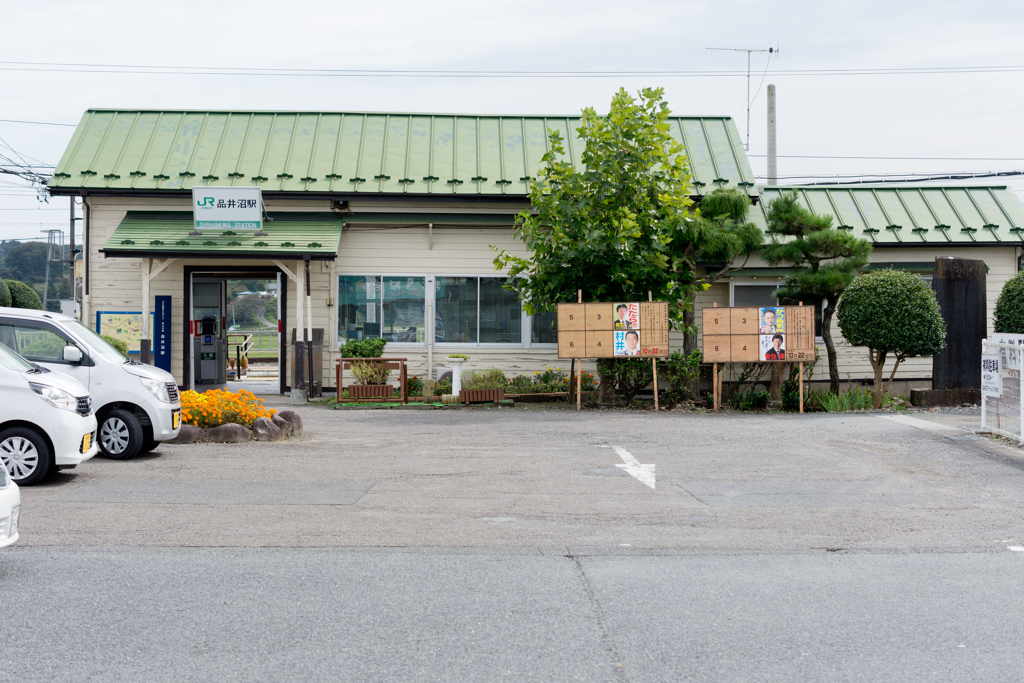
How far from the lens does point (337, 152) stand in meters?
21.1

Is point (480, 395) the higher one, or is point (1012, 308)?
point (1012, 308)

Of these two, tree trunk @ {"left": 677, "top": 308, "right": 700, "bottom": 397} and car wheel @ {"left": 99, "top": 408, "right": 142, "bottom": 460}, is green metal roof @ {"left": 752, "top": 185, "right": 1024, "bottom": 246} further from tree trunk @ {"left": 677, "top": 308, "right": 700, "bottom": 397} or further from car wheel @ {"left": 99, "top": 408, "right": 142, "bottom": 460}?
car wheel @ {"left": 99, "top": 408, "right": 142, "bottom": 460}

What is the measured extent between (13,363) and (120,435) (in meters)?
2.11

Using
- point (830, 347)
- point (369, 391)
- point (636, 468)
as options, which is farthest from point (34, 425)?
point (830, 347)

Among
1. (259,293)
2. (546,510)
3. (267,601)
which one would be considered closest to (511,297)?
(546,510)

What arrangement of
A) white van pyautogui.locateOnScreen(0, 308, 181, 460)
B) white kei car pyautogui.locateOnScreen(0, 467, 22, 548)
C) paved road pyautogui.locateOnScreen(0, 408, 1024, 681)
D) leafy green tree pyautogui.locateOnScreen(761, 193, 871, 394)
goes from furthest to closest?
leafy green tree pyautogui.locateOnScreen(761, 193, 871, 394) → white van pyautogui.locateOnScreen(0, 308, 181, 460) → white kei car pyautogui.locateOnScreen(0, 467, 22, 548) → paved road pyautogui.locateOnScreen(0, 408, 1024, 681)

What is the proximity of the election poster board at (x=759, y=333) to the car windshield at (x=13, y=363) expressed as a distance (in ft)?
39.4

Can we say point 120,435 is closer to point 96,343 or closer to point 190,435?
point 96,343

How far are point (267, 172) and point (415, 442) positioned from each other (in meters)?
9.85

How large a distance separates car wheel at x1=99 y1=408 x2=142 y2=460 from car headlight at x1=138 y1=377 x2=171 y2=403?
1.28 ft

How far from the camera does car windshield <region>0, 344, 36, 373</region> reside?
9289mm

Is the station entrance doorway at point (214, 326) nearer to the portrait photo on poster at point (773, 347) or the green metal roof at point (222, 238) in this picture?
the green metal roof at point (222, 238)

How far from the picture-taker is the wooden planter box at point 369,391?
18.4 metres

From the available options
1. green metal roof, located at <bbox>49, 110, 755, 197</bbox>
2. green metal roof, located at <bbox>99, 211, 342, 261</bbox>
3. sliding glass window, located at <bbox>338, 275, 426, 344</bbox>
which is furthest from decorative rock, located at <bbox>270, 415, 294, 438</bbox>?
green metal roof, located at <bbox>49, 110, 755, 197</bbox>
